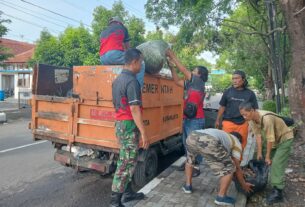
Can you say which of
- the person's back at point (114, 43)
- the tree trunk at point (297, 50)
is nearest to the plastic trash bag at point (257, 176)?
the tree trunk at point (297, 50)

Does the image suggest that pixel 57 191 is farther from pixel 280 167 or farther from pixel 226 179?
pixel 280 167

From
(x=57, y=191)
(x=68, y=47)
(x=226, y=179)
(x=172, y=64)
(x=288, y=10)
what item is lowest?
(x=57, y=191)

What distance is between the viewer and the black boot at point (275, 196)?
4.16m

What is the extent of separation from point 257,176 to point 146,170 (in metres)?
1.69

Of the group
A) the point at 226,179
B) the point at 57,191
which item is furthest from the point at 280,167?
the point at 57,191

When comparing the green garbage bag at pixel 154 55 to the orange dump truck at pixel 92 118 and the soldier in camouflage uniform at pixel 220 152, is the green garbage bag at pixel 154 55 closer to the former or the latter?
the orange dump truck at pixel 92 118

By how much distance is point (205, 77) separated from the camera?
16.6 ft

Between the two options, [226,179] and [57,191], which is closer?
[226,179]

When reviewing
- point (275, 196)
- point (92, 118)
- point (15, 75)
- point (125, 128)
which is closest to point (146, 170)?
point (92, 118)

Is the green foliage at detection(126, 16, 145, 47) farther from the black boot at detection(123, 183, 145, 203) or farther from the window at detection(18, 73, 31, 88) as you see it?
the black boot at detection(123, 183, 145, 203)

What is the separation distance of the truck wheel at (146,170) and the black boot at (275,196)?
184 cm

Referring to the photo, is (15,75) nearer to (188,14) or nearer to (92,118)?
(188,14)

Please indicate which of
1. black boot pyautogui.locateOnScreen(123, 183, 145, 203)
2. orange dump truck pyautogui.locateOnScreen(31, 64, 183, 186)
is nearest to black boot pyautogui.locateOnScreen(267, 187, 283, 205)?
black boot pyautogui.locateOnScreen(123, 183, 145, 203)

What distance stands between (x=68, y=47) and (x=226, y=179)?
2312 cm
